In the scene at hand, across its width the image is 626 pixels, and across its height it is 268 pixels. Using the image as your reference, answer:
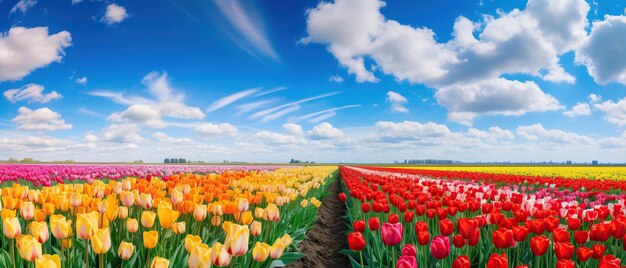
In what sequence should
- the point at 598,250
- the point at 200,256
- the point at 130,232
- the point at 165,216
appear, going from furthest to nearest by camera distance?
the point at 130,232, the point at 165,216, the point at 598,250, the point at 200,256

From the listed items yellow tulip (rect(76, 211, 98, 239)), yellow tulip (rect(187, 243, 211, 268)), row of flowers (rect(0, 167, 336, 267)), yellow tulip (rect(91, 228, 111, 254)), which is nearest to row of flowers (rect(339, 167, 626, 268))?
row of flowers (rect(0, 167, 336, 267))

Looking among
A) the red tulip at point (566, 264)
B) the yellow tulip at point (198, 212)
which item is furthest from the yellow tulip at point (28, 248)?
the red tulip at point (566, 264)

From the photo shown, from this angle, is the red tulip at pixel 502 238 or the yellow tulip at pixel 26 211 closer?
the red tulip at pixel 502 238

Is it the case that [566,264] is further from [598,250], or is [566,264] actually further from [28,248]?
[28,248]

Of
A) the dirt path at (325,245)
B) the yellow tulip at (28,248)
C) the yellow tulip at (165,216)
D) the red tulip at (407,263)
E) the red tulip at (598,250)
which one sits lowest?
the dirt path at (325,245)

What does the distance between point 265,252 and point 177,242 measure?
1399 millimetres

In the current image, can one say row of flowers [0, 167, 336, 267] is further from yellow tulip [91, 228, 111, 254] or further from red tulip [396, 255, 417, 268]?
red tulip [396, 255, 417, 268]

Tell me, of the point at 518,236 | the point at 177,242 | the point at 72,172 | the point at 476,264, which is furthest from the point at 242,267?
the point at 72,172

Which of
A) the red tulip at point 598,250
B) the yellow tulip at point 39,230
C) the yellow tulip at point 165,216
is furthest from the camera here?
the yellow tulip at point 165,216

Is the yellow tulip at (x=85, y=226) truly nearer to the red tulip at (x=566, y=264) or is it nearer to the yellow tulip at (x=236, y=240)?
the yellow tulip at (x=236, y=240)

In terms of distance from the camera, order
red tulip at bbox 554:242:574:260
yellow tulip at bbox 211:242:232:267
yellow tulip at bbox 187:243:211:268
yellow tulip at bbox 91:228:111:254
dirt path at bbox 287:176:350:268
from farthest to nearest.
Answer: dirt path at bbox 287:176:350:268
red tulip at bbox 554:242:574:260
yellow tulip at bbox 91:228:111:254
yellow tulip at bbox 211:242:232:267
yellow tulip at bbox 187:243:211:268

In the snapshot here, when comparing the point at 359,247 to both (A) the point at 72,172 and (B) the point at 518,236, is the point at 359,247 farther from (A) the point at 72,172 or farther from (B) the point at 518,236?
(A) the point at 72,172

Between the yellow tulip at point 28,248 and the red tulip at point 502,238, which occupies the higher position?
the yellow tulip at point 28,248

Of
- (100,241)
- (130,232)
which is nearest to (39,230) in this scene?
(100,241)
